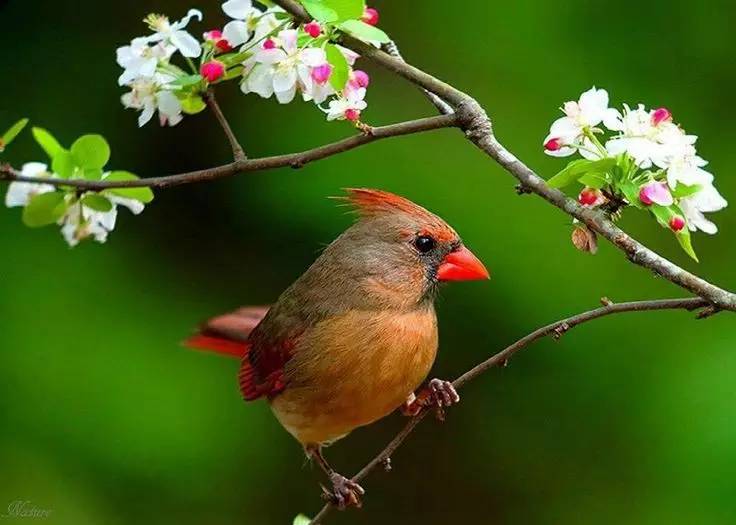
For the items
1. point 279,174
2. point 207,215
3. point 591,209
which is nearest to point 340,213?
point 279,174

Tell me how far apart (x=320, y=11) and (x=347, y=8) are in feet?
0.11

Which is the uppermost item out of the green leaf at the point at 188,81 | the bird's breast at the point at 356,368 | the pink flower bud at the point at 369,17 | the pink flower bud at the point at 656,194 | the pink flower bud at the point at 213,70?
the pink flower bud at the point at 369,17

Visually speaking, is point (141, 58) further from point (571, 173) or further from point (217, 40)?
point (571, 173)

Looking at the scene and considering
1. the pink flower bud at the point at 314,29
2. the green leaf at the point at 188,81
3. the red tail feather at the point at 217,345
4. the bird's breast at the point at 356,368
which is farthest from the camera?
the red tail feather at the point at 217,345

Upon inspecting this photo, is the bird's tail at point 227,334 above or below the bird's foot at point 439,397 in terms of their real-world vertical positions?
below

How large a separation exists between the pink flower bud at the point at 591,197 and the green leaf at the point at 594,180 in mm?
12

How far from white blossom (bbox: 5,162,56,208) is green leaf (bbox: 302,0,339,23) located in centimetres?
38

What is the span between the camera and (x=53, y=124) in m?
3.32

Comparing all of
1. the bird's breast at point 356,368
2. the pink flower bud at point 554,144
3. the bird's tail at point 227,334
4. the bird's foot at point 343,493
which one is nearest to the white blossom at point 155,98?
the pink flower bud at point 554,144

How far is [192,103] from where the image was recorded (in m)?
1.60

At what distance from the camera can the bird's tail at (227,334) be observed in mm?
2682

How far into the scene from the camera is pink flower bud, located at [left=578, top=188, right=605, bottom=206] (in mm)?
1468

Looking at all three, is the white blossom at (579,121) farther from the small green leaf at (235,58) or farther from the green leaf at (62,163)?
the green leaf at (62,163)

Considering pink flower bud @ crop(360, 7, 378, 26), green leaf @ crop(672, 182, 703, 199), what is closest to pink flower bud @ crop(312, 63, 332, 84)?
pink flower bud @ crop(360, 7, 378, 26)
